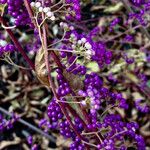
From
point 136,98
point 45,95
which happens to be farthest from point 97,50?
point 45,95

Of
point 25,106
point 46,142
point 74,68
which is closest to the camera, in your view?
point 74,68

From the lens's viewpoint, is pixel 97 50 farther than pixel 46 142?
No

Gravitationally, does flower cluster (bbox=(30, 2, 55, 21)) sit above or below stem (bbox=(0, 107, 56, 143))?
above

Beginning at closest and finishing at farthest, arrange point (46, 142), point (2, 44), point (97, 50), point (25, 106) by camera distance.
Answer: point (2, 44) < point (97, 50) < point (46, 142) < point (25, 106)

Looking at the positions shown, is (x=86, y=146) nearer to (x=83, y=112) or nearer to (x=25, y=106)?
(x=83, y=112)

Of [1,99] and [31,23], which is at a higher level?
[31,23]

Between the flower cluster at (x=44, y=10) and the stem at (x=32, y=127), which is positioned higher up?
the flower cluster at (x=44, y=10)

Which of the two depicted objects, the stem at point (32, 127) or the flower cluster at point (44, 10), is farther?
the stem at point (32, 127)

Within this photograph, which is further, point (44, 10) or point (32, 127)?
point (32, 127)

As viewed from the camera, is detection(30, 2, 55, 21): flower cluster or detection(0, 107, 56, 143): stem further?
detection(0, 107, 56, 143): stem

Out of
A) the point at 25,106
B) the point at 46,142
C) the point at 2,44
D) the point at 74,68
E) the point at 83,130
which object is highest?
the point at 2,44

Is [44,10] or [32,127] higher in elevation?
[44,10]
